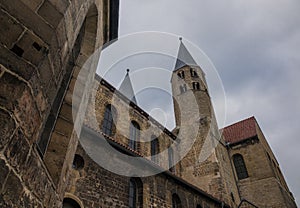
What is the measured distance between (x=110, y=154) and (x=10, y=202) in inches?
→ 227

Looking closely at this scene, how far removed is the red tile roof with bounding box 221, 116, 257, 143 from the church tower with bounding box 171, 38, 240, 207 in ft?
6.41

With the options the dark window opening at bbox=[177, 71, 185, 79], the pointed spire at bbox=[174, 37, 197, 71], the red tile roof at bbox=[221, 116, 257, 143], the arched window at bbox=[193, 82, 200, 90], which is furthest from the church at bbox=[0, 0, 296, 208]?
the pointed spire at bbox=[174, 37, 197, 71]

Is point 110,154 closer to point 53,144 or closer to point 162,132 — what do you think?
point 53,144

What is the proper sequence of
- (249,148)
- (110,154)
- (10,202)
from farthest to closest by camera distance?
1. (249,148)
2. (110,154)
3. (10,202)

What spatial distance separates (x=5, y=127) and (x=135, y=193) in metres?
7.06

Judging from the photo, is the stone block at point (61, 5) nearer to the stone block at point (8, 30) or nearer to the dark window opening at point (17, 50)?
the stone block at point (8, 30)

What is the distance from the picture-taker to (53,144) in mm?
2906

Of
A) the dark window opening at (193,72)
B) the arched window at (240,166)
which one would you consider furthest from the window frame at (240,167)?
the dark window opening at (193,72)

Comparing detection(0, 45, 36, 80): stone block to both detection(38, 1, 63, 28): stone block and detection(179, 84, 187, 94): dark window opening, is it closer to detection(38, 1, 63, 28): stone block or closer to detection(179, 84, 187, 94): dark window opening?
detection(38, 1, 63, 28): stone block

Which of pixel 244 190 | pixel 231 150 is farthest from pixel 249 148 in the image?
pixel 244 190

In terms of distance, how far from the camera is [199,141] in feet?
57.0

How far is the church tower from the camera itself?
612 inches

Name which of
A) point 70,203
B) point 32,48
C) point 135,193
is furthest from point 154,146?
point 32,48

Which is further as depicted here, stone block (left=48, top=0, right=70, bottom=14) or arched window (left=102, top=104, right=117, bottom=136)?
arched window (left=102, top=104, right=117, bottom=136)
